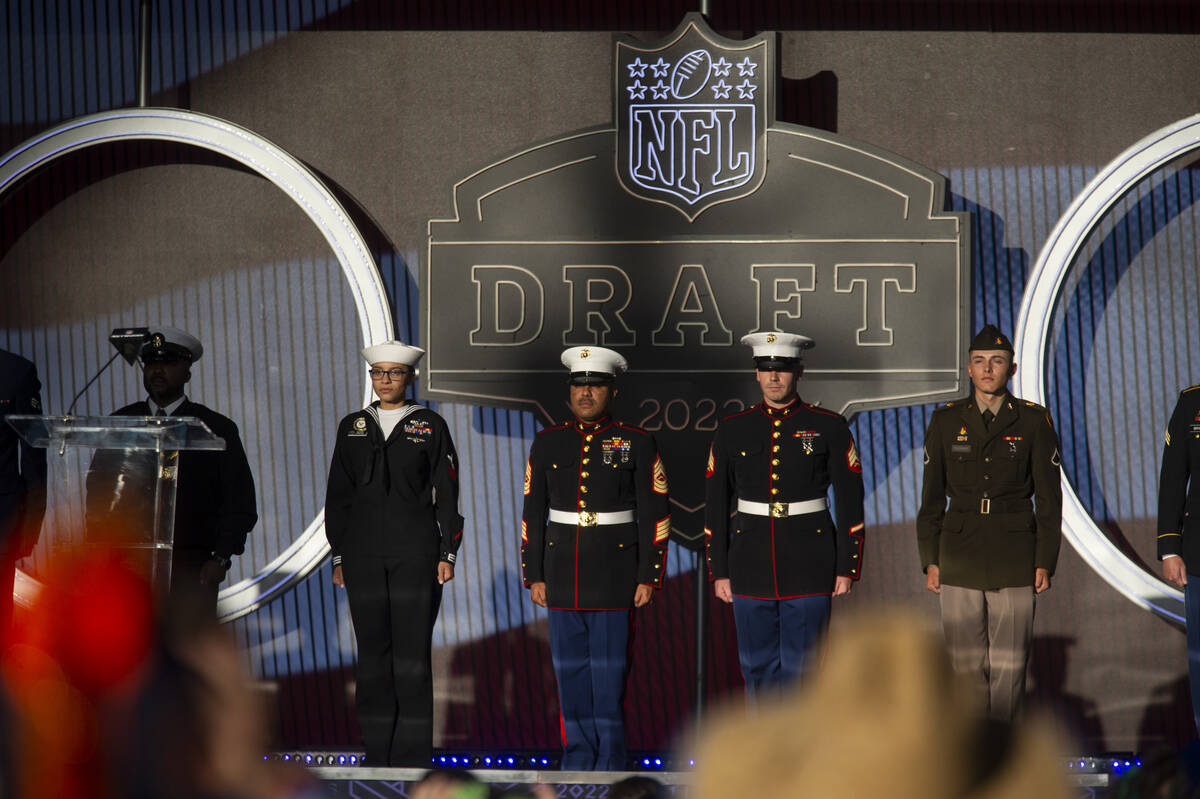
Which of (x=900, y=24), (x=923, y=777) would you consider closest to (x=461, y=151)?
(x=900, y=24)

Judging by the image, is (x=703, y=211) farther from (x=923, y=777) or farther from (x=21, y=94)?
(x=923, y=777)

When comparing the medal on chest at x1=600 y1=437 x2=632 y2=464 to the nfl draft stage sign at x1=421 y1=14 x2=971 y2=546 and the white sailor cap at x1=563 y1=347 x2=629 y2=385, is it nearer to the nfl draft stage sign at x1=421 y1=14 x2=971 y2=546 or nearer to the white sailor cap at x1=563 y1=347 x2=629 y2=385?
the white sailor cap at x1=563 y1=347 x2=629 y2=385

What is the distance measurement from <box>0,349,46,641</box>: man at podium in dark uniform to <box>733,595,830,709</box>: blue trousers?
94.5 inches

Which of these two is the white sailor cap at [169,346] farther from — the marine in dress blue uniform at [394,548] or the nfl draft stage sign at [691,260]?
the nfl draft stage sign at [691,260]

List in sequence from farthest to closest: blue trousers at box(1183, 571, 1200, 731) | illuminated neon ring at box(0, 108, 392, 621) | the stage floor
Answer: illuminated neon ring at box(0, 108, 392, 621) → blue trousers at box(1183, 571, 1200, 731) → the stage floor

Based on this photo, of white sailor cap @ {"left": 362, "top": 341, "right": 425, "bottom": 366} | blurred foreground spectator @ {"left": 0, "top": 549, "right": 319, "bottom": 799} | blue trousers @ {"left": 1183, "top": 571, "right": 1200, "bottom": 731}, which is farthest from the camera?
white sailor cap @ {"left": 362, "top": 341, "right": 425, "bottom": 366}

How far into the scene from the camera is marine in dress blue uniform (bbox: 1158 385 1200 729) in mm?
4133

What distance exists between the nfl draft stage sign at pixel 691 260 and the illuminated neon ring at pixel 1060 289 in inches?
13.6

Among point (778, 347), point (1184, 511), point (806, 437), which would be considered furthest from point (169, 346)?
point (1184, 511)

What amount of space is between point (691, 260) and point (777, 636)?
1.55 meters

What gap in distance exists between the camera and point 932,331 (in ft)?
16.0

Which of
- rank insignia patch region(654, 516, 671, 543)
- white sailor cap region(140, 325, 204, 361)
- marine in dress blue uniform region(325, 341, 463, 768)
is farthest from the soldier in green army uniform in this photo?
white sailor cap region(140, 325, 204, 361)

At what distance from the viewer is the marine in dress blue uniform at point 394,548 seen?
4.23 m

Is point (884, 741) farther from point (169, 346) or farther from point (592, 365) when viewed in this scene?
point (169, 346)
